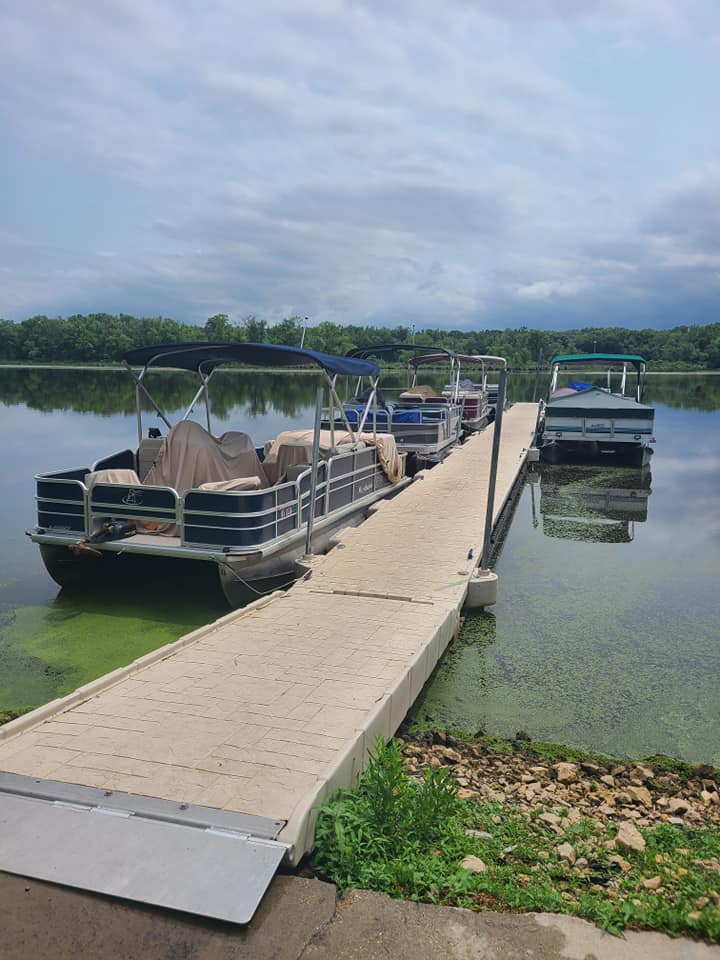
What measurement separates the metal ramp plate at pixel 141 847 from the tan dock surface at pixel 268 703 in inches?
4.9

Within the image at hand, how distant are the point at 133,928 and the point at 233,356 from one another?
7.48m

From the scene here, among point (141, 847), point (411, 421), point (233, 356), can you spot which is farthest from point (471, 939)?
point (411, 421)

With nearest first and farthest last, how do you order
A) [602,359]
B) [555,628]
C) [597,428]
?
1. [555,628]
2. [597,428]
3. [602,359]

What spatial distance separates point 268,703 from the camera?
4781mm

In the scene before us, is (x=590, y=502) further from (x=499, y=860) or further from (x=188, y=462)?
(x=499, y=860)

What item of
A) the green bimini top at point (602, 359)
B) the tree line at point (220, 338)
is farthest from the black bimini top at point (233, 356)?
the tree line at point (220, 338)

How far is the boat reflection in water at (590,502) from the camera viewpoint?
13.2 metres

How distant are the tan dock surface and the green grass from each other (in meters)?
0.22

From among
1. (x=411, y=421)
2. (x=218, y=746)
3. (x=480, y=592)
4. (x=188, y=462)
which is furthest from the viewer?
(x=411, y=421)

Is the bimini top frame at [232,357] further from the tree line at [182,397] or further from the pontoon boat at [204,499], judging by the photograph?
the tree line at [182,397]

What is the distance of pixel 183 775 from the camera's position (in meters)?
3.88

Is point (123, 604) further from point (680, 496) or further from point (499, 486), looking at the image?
point (680, 496)

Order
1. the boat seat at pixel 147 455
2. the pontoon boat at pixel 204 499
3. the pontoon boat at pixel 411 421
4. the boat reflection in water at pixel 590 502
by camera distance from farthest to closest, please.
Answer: the pontoon boat at pixel 411 421
the boat reflection in water at pixel 590 502
the boat seat at pixel 147 455
the pontoon boat at pixel 204 499

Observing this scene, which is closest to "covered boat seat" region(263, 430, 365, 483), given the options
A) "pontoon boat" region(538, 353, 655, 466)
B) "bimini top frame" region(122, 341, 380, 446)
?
"bimini top frame" region(122, 341, 380, 446)
